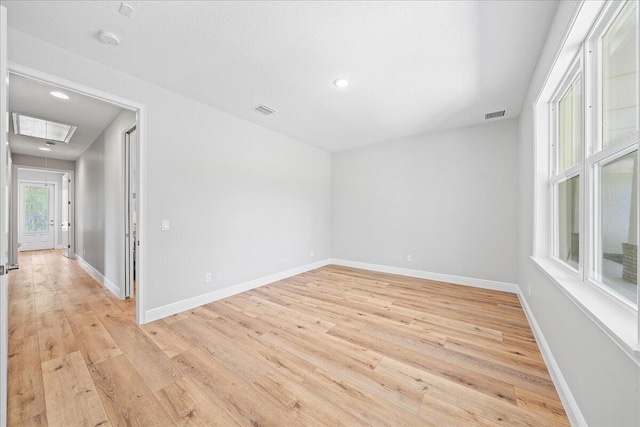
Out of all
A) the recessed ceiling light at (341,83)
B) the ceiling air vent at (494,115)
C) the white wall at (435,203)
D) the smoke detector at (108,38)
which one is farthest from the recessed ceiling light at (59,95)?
the ceiling air vent at (494,115)

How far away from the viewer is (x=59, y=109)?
3.28 metres

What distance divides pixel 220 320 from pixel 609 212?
130 inches

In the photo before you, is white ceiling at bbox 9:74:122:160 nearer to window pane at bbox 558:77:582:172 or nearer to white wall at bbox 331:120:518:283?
white wall at bbox 331:120:518:283

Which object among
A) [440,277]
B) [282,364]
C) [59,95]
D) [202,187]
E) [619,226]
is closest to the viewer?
[619,226]

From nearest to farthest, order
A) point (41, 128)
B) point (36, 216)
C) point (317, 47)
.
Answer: point (317, 47) → point (41, 128) → point (36, 216)

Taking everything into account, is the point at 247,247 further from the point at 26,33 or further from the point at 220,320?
the point at 26,33

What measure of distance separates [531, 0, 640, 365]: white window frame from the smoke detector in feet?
10.6

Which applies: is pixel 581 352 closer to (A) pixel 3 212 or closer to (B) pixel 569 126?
(B) pixel 569 126

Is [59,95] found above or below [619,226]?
above

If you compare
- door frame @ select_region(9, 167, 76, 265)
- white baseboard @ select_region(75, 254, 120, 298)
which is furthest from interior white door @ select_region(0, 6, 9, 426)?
door frame @ select_region(9, 167, 76, 265)

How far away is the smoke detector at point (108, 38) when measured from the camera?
6.19ft

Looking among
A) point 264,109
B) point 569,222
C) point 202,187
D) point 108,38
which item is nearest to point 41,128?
point 202,187

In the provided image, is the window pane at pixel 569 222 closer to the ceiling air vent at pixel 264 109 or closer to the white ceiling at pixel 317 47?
the white ceiling at pixel 317 47

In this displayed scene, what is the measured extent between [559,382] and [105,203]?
19.3 feet
